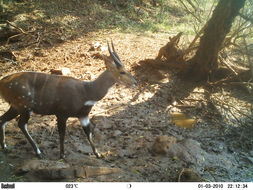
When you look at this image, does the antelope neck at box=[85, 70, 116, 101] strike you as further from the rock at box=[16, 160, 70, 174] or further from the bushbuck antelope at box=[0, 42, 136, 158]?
the rock at box=[16, 160, 70, 174]

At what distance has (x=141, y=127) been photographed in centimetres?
515

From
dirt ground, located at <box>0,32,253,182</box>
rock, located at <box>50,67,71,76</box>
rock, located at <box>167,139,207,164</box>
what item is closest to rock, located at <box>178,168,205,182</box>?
dirt ground, located at <box>0,32,253,182</box>

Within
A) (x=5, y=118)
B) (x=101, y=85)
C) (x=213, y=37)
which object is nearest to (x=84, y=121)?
(x=101, y=85)

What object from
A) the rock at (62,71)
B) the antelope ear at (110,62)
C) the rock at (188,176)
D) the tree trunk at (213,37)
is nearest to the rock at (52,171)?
the rock at (188,176)

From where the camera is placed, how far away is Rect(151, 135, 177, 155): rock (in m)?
4.55

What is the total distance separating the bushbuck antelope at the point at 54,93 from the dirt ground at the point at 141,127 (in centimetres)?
47

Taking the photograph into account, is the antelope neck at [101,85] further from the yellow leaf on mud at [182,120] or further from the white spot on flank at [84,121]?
the yellow leaf on mud at [182,120]

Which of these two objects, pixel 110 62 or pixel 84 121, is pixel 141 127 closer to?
pixel 84 121

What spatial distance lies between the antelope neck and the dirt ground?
70cm

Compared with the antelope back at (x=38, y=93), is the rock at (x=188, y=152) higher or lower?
lower

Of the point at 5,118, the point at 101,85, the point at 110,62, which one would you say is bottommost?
the point at 5,118

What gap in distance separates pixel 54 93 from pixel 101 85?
1.65ft

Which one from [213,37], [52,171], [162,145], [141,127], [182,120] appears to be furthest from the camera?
[213,37]

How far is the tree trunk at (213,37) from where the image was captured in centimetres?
588
